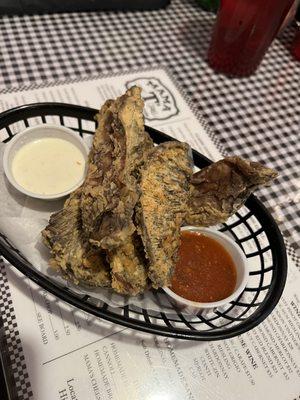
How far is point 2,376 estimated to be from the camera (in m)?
0.85

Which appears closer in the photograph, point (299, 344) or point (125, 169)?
point (125, 169)

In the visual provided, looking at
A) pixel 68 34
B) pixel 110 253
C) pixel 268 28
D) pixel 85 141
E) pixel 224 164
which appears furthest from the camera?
pixel 68 34

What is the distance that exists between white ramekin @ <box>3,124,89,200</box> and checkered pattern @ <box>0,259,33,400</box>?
0.24 metres

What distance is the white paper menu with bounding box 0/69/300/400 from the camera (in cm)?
87

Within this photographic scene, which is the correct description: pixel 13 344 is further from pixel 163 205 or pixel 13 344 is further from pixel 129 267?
pixel 163 205

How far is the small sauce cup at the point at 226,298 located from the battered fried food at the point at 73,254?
6.3 inches

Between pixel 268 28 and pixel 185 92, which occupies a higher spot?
pixel 268 28

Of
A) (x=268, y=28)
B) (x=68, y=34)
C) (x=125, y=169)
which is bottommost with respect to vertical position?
(x=68, y=34)

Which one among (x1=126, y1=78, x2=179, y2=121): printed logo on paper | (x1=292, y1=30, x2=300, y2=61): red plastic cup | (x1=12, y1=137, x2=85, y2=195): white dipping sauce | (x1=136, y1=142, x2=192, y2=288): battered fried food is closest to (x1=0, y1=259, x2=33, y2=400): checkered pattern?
(x1=12, y1=137, x2=85, y2=195): white dipping sauce

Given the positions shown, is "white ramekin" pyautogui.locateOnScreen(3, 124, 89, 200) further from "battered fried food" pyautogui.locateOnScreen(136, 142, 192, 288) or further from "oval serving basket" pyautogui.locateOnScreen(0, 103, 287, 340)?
"battered fried food" pyautogui.locateOnScreen(136, 142, 192, 288)

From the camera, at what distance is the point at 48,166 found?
1.08 m

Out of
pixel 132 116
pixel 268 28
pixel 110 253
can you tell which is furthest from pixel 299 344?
pixel 268 28

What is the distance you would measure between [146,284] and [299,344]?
1.60 ft

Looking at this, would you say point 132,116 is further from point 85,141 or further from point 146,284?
point 146,284
